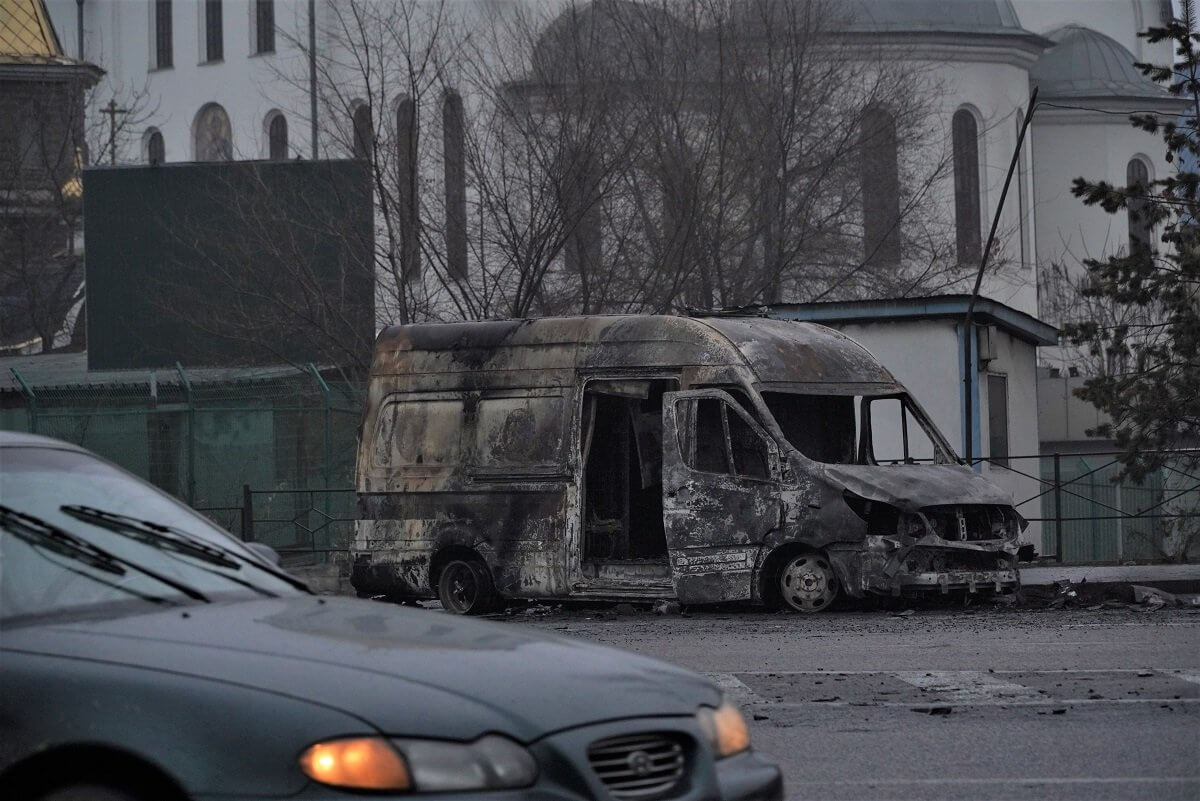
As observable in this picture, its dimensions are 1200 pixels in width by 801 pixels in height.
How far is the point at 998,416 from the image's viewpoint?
2845 cm

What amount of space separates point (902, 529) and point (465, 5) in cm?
2697

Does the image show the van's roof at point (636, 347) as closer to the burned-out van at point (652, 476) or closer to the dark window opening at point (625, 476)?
the burned-out van at point (652, 476)

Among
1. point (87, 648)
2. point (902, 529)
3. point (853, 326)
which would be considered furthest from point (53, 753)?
point (853, 326)

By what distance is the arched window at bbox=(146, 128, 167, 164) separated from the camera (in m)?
69.2

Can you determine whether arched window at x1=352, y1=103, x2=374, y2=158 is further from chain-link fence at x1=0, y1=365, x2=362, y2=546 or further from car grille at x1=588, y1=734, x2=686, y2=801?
car grille at x1=588, y1=734, x2=686, y2=801

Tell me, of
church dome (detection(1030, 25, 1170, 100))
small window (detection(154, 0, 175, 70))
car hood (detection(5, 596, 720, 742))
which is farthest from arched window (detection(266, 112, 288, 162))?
car hood (detection(5, 596, 720, 742))

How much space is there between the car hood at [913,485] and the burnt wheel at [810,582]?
2.34 ft

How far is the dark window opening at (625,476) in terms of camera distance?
667 inches

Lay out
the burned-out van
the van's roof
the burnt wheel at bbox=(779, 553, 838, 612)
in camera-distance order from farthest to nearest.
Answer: the van's roof, the burnt wheel at bbox=(779, 553, 838, 612), the burned-out van

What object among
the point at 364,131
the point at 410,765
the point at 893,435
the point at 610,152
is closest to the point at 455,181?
the point at 364,131

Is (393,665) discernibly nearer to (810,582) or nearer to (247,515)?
(810,582)

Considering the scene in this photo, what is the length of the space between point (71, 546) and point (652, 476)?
40.2 ft

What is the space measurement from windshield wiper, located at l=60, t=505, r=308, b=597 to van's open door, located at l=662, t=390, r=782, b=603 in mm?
10265

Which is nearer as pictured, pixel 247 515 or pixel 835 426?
pixel 835 426
